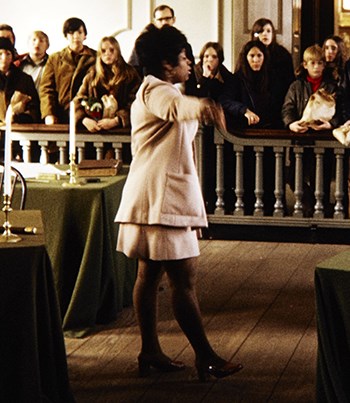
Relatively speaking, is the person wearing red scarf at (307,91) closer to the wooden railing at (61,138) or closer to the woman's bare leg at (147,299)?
the wooden railing at (61,138)

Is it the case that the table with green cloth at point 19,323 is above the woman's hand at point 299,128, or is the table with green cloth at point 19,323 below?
below

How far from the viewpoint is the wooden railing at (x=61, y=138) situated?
32.1 ft

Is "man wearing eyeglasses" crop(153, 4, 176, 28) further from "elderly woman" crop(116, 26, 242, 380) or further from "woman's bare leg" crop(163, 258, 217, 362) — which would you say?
"woman's bare leg" crop(163, 258, 217, 362)

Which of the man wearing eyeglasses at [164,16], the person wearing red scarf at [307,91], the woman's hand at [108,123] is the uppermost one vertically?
the man wearing eyeglasses at [164,16]

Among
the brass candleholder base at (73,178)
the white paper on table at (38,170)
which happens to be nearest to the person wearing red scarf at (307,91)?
the white paper on table at (38,170)

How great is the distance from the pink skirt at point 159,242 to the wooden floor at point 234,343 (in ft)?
2.00

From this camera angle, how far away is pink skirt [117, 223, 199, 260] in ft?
18.0

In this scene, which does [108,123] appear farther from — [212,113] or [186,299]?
[212,113]

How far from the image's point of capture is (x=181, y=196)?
546 cm

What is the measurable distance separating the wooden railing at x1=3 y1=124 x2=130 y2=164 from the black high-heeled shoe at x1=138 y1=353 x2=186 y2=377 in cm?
409

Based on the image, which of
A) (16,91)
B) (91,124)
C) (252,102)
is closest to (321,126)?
(252,102)

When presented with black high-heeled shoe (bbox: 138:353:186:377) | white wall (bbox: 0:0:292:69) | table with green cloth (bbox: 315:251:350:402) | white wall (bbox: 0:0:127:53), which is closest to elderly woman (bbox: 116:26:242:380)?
black high-heeled shoe (bbox: 138:353:186:377)

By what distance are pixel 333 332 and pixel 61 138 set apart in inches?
217

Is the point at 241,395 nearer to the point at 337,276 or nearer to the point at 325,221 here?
the point at 337,276
